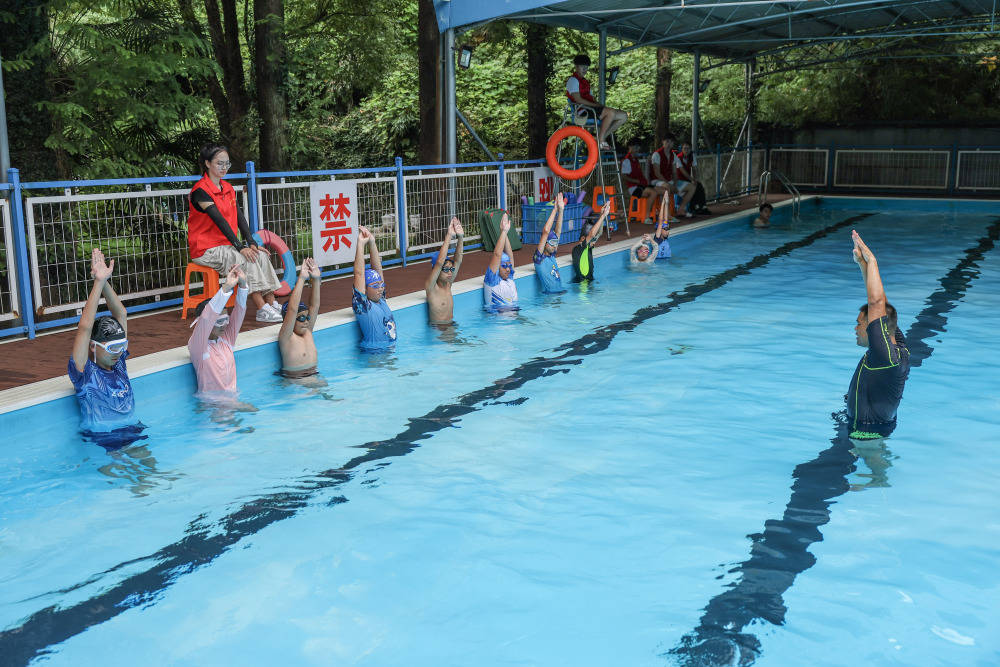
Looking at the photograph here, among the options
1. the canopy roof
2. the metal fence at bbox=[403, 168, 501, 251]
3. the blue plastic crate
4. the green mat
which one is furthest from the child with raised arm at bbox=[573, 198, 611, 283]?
the canopy roof

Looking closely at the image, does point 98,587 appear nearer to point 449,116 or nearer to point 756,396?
point 756,396

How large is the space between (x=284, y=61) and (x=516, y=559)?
35.4 feet

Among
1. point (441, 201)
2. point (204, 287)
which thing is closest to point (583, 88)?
point (441, 201)

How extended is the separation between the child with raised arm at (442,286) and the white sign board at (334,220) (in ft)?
5.52

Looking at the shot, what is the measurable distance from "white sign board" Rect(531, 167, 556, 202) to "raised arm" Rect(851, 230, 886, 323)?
28.8 ft

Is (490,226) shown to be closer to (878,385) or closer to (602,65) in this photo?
(602,65)

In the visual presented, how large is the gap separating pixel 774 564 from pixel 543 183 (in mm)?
10234

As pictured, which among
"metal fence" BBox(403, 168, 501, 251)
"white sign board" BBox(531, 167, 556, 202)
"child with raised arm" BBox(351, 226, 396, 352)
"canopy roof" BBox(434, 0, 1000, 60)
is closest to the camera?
"child with raised arm" BBox(351, 226, 396, 352)

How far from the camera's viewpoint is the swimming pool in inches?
139

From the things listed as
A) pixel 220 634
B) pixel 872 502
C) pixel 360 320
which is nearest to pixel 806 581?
pixel 872 502

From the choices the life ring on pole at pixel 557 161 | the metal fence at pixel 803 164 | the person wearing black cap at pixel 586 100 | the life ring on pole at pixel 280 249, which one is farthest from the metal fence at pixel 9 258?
the metal fence at pixel 803 164

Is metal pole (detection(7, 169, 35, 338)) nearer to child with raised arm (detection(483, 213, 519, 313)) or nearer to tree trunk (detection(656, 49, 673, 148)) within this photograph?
child with raised arm (detection(483, 213, 519, 313))

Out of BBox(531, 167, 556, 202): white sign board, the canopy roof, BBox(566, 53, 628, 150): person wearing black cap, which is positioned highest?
the canopy roof

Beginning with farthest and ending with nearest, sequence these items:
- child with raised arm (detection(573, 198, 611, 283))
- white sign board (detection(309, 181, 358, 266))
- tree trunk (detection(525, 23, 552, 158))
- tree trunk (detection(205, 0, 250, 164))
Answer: tree trunk (detection(525, 23, 552, 158)) → tree trunk (detection(205, 0, 250, 164)) → child with raised arm (detection(573, 198, 611, 283)) → white sign board (detection(309, 181, 358, 266))
